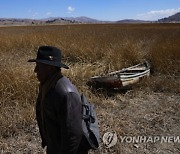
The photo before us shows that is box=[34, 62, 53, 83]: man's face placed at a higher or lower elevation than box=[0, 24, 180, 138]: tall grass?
higher

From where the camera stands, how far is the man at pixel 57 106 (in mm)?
2115

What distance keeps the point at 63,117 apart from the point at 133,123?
147 inches

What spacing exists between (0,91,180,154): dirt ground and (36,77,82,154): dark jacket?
8.18ft

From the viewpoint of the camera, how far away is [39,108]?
2.39m

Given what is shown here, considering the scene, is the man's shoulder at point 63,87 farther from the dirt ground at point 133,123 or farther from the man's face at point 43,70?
the dirt ground at point 133,123

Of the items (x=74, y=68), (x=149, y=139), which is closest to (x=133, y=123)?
(x=149, y=139)

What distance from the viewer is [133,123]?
18.6 feet

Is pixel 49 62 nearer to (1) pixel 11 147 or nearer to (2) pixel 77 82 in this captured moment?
(1) pixel 11 147

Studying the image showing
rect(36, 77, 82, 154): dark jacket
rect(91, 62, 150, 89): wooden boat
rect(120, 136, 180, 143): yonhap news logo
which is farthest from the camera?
rect(91, 62, 150, 89): wooden boat

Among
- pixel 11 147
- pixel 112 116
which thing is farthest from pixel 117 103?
pixel 11 147

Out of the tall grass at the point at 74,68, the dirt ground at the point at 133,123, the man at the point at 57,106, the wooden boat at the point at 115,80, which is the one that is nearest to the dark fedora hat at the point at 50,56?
the man at the point at 57,106

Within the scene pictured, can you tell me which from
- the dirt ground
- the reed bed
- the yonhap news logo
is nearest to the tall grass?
the reed bed

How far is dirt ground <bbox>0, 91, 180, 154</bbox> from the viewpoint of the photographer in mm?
4723

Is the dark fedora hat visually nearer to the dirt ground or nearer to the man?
the man
